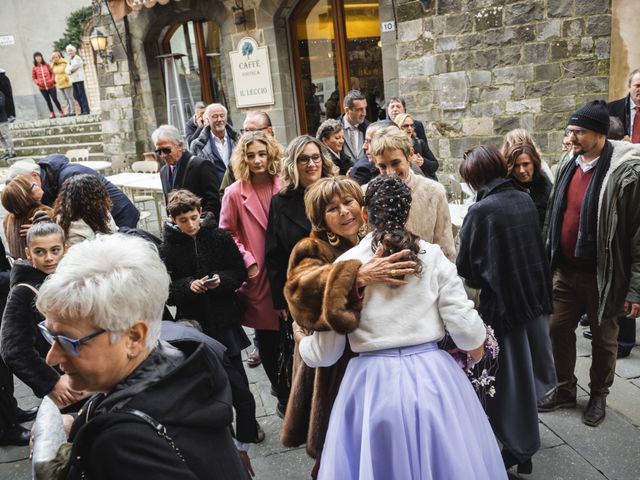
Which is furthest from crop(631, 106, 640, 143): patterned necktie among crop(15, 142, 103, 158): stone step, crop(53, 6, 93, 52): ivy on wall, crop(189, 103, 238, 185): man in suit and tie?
crop(53, 6, 93, 52): ivy on wall

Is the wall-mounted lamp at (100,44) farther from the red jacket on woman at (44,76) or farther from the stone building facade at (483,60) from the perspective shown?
the red jacket on woman at (44,76)

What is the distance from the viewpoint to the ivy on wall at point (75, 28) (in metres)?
21.3

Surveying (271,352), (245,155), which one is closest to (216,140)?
(245,155)

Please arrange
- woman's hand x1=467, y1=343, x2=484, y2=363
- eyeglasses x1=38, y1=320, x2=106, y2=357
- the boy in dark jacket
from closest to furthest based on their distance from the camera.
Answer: eyeglasses x1=38, y1=320, x2=106, y2=357 → woman's hand x1=467, y1=343, x2=484, y2=363 → the boy in dark jacket

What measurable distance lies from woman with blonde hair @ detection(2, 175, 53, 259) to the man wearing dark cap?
3245mm

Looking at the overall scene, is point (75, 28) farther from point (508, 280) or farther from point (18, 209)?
point (508, 280)

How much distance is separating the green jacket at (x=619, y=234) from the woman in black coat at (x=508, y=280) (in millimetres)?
497

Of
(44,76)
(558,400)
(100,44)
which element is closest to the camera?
(558,400)

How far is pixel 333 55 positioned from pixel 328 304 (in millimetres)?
8688

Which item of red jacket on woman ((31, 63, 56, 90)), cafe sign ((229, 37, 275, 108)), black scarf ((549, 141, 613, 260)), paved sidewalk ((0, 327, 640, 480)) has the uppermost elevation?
red jacket on woman ((31, 63, 56, 90))

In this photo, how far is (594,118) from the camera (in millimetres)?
3254

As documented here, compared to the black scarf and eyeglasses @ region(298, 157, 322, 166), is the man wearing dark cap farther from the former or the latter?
eyeglasses @ region(298, 157, 322, 166)

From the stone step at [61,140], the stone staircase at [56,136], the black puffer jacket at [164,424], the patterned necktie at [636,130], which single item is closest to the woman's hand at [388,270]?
the black puffer jacket at [164,424]

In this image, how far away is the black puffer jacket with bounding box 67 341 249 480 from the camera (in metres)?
1.31
